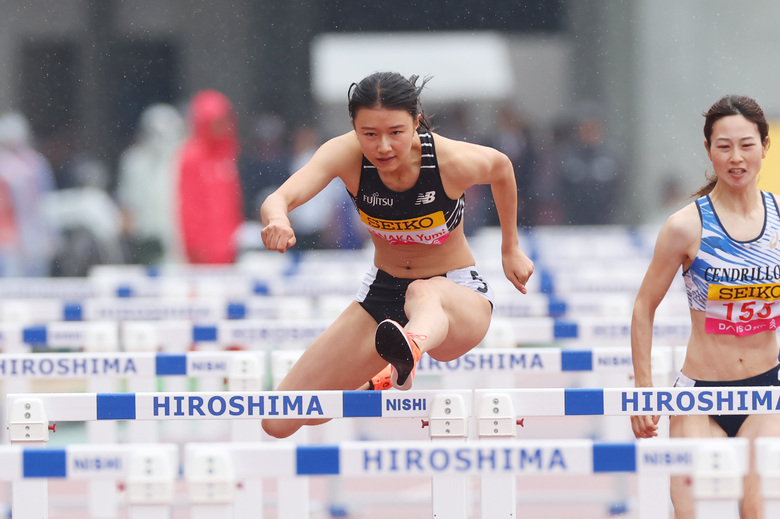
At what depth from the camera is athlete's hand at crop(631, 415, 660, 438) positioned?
4.15 meters

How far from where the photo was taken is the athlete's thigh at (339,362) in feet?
15.5

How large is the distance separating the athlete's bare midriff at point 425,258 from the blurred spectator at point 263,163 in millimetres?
8681

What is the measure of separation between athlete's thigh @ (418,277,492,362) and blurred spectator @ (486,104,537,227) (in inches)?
443

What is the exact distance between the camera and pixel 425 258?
485cm

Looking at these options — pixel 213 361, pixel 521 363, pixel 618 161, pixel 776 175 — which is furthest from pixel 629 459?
pixel 618 161

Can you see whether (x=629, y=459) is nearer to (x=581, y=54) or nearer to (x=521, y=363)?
(x=521, y=363)

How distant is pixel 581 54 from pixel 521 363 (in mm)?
16505

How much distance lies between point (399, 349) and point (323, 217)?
1112cm

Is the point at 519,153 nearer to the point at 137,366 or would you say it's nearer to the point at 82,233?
the point at 82,233

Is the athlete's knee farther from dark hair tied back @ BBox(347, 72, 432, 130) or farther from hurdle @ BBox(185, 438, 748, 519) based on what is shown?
hurdle @ BBox(185, 438, 748, 519)

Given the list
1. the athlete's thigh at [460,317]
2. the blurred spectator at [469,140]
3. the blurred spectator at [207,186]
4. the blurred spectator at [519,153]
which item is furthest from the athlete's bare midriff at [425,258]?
the blurred spectator at [519,153]

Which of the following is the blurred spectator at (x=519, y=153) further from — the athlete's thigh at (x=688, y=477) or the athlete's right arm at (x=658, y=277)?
the athlete's thigh at (x=688, y=477)

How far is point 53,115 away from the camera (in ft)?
65.1

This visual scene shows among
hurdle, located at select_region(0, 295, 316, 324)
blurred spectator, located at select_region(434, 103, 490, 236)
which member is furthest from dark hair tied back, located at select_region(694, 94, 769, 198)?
blurred spectator, located at select_region(434, 103, 490, 236)
